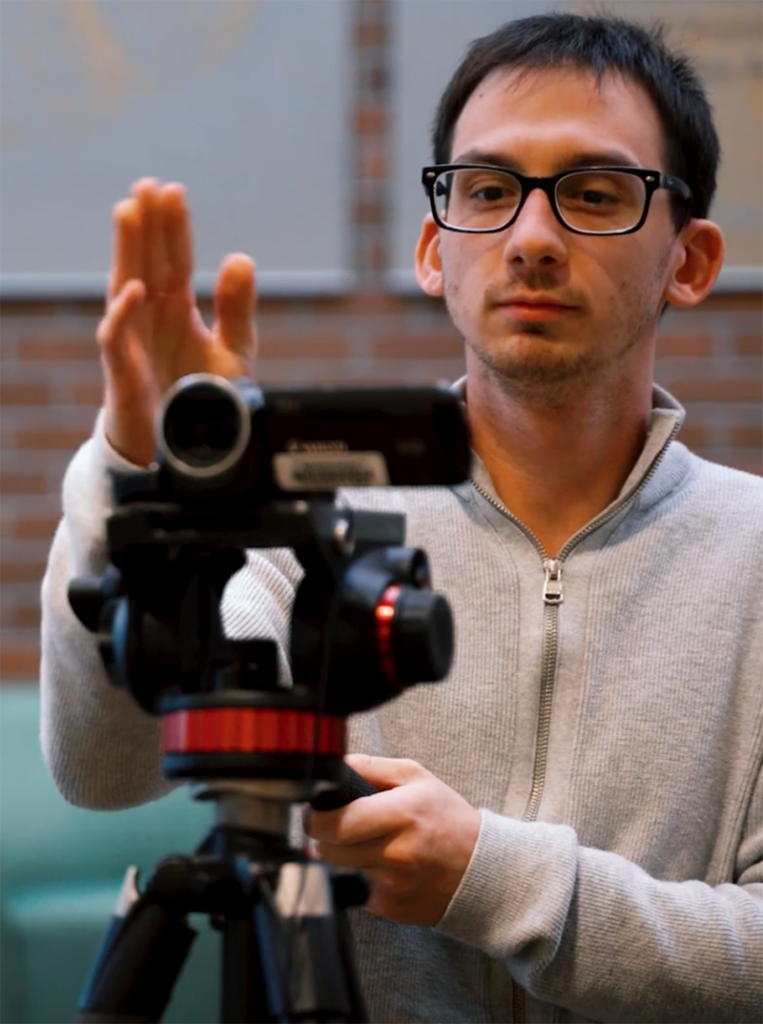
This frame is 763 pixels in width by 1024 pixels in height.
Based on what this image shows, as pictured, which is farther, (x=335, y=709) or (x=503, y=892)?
(x=503, y=892)

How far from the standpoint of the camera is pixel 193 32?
2.50 metres

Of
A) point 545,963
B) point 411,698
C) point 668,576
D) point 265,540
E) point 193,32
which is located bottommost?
point 545,963

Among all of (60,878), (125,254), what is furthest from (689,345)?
(125,254)

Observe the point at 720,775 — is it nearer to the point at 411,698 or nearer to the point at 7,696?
the point at 411,698

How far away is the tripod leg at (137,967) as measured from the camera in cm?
73

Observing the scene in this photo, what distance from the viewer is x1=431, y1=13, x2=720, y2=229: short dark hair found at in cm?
153

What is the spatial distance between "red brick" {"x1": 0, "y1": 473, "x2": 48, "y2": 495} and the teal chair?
2.43 ft

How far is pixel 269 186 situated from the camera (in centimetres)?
251

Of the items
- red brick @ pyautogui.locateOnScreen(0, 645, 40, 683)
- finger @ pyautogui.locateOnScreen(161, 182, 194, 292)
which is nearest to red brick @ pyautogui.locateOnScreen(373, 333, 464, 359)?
red brick @ pyautogui.locateOnScreen(0, 645, 40, 683)

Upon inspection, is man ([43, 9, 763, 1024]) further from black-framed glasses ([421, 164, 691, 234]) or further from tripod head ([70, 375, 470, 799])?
tripod head ([70, 375, 470, 799])

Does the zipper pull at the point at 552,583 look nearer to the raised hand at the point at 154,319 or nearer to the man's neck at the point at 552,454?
the man's neck at the point at 552,454

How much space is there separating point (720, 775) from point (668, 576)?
0.19 metres

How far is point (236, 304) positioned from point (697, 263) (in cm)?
76

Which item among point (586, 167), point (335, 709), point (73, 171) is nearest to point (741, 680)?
point (586, 167)
